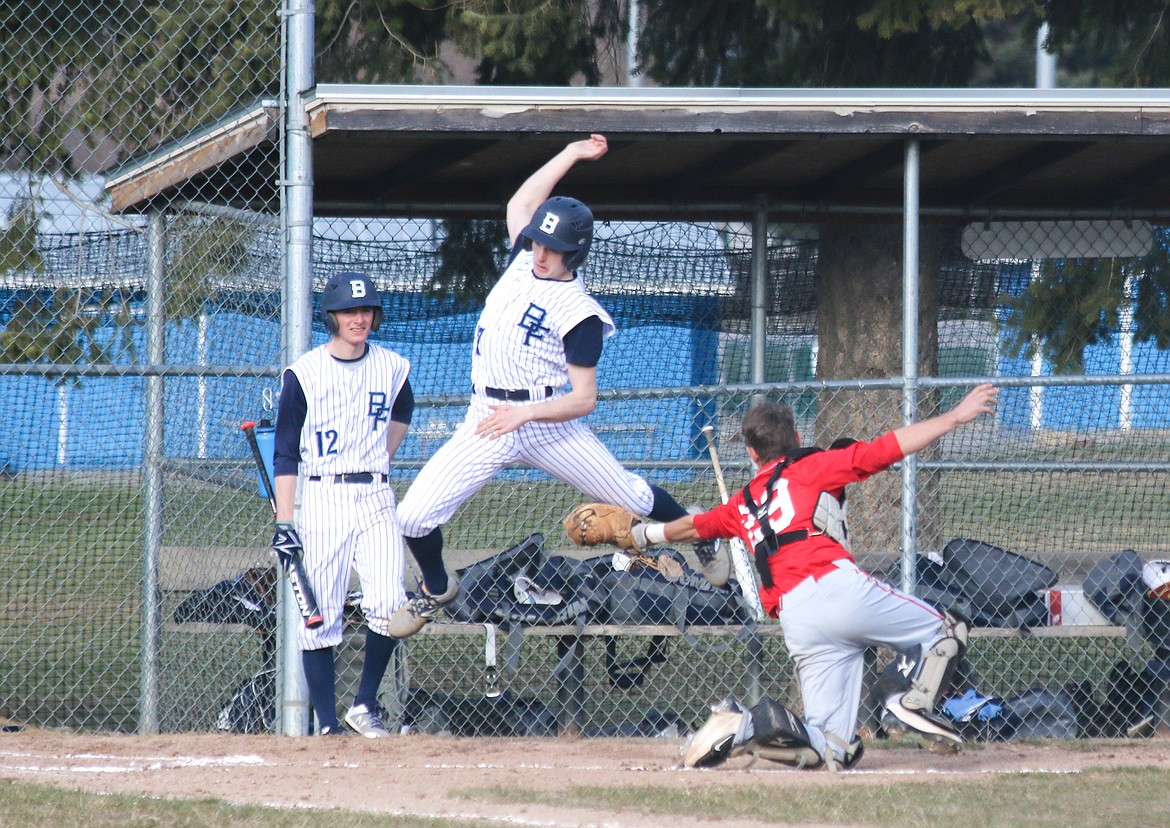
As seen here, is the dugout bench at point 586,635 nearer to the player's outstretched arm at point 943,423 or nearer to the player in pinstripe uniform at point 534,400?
the player in pinstripe uniform at point 534,400

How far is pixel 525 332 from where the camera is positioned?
543 cm

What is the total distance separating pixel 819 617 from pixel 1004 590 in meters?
1.72

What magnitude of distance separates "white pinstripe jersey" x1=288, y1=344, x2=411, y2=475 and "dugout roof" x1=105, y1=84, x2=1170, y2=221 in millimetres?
1017

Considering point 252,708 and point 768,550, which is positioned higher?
point 768,550

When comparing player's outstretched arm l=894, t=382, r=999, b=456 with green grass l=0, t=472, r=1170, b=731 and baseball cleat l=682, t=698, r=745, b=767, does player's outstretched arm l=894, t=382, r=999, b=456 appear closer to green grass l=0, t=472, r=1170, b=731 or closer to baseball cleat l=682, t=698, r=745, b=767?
baseball cleat l=682, t=698, r=745, b=767

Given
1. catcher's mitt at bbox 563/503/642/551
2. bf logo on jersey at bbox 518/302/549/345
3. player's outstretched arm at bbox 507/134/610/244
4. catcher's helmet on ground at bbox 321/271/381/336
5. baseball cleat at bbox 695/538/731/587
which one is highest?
player's outstretched arm at bbox 507/134/610/244

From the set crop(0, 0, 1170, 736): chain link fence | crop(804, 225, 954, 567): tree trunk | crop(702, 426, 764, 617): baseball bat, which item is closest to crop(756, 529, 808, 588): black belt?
crop(0, 0, 1170, 736): chain link fence

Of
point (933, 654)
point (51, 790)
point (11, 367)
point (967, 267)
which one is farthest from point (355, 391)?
point (967, 267)

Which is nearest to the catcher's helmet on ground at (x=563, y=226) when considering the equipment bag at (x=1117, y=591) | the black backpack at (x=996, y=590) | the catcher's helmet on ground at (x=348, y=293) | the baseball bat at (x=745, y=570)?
the catcher's helmet on ground at (x=348, y=293)

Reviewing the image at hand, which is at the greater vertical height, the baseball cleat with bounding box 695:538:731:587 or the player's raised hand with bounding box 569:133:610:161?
the player's raised hand with bounding box 569:133:610:161

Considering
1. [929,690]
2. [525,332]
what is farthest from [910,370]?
[525,332]

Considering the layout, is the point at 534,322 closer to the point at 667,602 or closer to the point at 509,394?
the point at 509,394

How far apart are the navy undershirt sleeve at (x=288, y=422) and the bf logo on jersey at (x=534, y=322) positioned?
91 centimetres

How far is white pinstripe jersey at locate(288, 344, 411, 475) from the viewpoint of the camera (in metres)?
5.55
